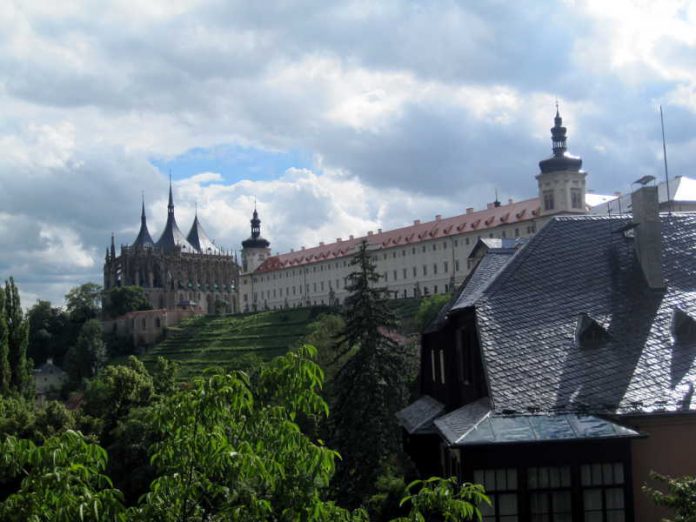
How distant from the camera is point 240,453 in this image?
762 centimetres

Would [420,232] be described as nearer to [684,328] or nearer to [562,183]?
[562,183]

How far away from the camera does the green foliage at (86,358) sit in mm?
119500

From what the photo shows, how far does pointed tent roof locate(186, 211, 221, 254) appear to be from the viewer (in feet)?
605

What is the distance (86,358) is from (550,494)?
113m

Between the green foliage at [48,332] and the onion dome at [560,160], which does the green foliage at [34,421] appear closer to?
the onion dome at [560,160]

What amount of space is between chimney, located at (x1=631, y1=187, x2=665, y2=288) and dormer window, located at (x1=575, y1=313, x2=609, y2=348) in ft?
6.82

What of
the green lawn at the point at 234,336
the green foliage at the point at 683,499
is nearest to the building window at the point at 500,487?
the green foliage at the point at 683,499

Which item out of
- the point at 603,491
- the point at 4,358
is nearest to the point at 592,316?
the point at 603,491

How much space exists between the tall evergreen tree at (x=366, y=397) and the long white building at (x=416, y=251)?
58.7 metres

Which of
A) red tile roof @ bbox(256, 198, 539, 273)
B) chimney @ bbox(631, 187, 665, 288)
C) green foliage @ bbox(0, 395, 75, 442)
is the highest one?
red tile roof @ bbox(256, 198, 539, 273)

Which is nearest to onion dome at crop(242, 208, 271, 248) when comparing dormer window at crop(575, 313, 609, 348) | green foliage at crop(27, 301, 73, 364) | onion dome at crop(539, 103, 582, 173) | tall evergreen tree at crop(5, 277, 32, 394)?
green foliage at crop(27, 301, 73, 364)

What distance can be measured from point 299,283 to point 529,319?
435ft

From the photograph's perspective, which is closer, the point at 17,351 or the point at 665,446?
the point at 665,446

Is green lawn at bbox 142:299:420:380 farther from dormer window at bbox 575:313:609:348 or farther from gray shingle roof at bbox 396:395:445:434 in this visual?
dormer window at bbox 575:313:609:348
